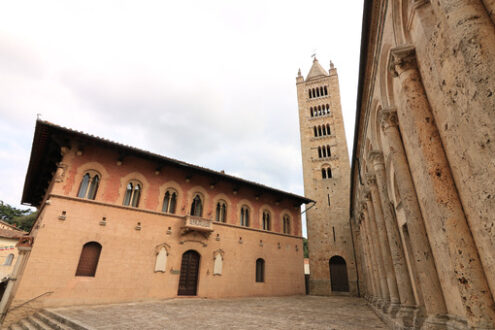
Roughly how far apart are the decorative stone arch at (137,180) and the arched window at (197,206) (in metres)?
3.12

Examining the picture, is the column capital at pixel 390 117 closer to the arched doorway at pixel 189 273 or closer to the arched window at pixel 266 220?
the arched doorway at pixel 189 273

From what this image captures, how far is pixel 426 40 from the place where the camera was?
3883mm

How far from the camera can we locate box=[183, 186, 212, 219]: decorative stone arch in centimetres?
1620

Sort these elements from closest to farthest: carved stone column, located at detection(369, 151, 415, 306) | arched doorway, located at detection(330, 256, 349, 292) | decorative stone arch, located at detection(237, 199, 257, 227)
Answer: carved stone column, located at detection(369, 151, 415, 306) < decorative stone arch, located at detection(237, 199, 257, 227) < arched doorway, located at detection(330, 256, 349, 292)

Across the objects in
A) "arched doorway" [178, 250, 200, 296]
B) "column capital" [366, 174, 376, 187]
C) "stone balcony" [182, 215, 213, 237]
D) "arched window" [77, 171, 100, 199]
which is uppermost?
"arched window" [77, 171, 100, 199]

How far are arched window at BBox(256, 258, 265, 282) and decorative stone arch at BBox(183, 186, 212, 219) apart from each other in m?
5.12

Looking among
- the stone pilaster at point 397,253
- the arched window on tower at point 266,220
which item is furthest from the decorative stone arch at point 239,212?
the stone pilaster at point 397,253

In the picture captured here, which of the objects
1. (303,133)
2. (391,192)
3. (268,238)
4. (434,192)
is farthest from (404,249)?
(303,133)

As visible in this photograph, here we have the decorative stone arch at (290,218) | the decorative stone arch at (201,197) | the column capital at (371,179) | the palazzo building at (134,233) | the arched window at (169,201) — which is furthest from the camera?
the decorative stone arch at (290,218)

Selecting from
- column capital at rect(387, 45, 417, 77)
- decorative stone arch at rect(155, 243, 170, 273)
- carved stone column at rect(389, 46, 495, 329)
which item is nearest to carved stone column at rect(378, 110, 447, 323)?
carved stone column at rect(389, 46, 495, 329)

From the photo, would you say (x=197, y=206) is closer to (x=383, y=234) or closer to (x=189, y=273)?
(x=189, y=273)

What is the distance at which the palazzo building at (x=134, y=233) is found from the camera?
11297 mm

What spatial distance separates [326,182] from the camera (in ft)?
84.6

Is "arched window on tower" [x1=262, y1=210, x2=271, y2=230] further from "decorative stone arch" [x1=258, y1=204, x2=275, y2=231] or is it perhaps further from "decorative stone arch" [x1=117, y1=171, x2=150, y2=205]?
"decorative stone arch" [x1=117, y1=171, x2=150, y2=205]
